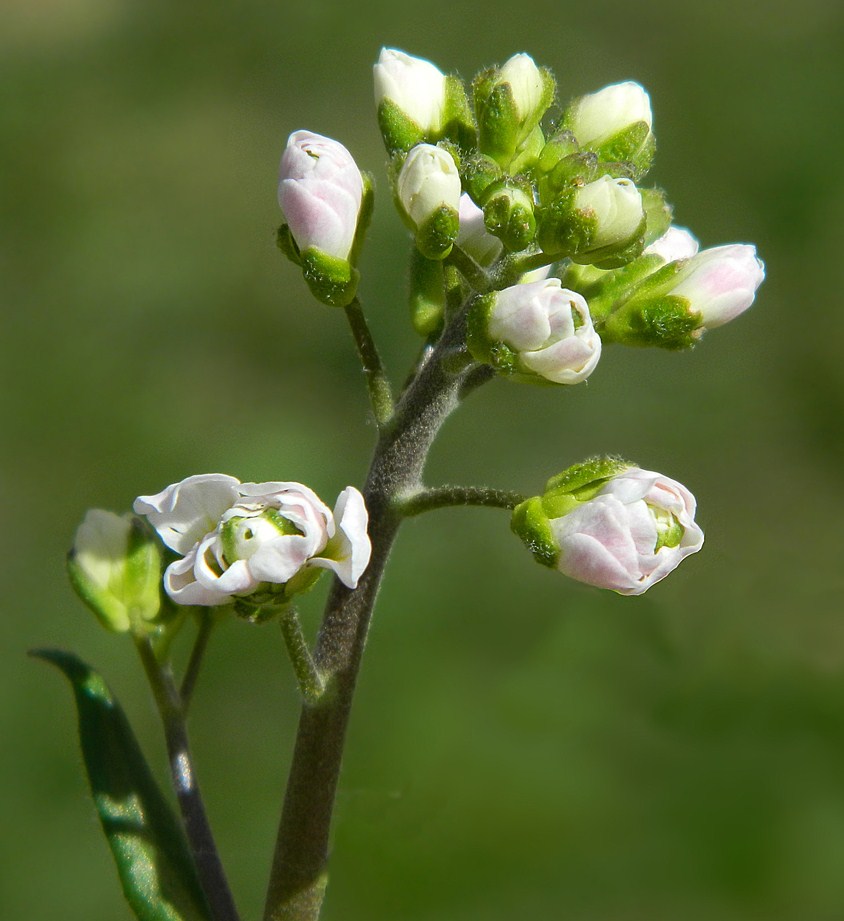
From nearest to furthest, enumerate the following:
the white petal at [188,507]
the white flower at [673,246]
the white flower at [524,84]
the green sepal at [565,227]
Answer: the white petal at [188,507] → the green sepal at [565,227] → the white flower at [524,84] → the white flower at [673,246]

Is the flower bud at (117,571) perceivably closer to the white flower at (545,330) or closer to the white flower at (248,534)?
the white flower at (248,534)

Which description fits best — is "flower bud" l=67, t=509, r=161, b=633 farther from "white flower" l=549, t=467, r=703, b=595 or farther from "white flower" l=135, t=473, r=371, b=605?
"white flower" l=549, t=467, r=703, b=595

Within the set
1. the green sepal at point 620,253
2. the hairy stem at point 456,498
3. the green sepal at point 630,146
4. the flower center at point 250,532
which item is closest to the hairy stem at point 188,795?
the flower center at point 250,532

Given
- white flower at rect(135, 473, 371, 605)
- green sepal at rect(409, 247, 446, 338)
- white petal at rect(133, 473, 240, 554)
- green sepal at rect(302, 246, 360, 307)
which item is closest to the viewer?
white flower at rect(135, 473, 371, 605)

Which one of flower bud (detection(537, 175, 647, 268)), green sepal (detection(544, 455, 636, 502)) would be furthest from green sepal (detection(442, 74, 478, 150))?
green sepal (detection(544, 455, 636, 502))

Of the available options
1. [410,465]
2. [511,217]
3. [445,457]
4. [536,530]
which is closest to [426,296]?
[511,217]

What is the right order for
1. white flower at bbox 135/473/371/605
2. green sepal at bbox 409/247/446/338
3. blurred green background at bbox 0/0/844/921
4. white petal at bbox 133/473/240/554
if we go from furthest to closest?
blurred green background at bbox 0/0/844/921, green sepal at bbox 409/247/446/338, white petal at bbox 133/473/240/554, white flower at bbox 135/473/371/605

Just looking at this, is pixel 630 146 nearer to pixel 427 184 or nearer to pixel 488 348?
pixel 427 184
